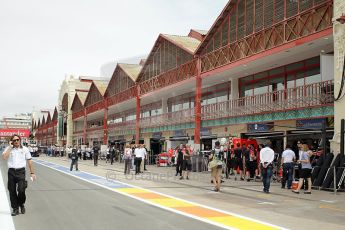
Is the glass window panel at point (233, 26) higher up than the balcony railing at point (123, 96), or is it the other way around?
the glass window panel at point (233, 26)

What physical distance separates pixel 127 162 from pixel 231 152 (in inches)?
227

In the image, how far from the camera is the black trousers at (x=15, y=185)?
9289mm

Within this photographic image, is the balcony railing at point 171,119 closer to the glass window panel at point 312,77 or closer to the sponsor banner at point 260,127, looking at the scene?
the sponsor banner at point 260,127

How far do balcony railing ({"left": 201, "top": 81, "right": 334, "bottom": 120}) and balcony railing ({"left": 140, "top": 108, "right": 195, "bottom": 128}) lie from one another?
2.44 meters

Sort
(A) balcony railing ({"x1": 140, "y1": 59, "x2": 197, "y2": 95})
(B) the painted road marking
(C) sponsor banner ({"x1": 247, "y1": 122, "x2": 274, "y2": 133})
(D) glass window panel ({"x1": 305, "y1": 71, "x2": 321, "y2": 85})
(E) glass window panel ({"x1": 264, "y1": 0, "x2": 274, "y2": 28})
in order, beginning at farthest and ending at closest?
1. (A) balcony railing ({"x1": 140, "y1": 59, "x2": 197, "y2": 95})
2. (C) sponsor banner ({"x1": 247, "y1": 122, "x2": 274, "y2": 133})
3. (D) glass window panel ({"x1": 305, "y1": 71, "x2": 321, "y2": 85})
4. (E) glass window panel ({"x1": 264, "y1": 0, "x2": 274, "y2": 28})
5. (B) the painted road marking

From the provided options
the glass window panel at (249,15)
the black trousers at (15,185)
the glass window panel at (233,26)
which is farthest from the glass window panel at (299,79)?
the black trousers at (15,185)

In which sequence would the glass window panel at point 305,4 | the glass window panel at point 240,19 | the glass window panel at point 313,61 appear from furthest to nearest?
the glass window panel at point 240,19 < the glass window panel at point 313,61 < the glass window panel at point 305,4

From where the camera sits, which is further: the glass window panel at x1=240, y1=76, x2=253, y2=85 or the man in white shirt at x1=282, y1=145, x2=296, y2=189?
the glass window panel at x1=240, y1=76, x2=253, y2=85

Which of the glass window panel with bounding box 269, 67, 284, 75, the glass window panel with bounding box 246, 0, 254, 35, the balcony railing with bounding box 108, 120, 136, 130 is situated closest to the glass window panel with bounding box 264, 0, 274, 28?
the glass window panel with bounding box 246, 0, 254, 35

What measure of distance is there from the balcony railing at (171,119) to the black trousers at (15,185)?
24.9 m

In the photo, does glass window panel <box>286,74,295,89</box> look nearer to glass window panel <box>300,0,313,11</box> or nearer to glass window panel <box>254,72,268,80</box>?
glass window panel <box>254,72,268,80</box>

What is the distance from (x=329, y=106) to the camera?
20422 millimetres

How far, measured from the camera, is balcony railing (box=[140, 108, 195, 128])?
3533 centimetres

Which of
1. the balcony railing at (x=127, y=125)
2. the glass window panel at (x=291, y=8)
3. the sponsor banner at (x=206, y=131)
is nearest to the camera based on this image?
the glass window panel at (x=291, y=8)
